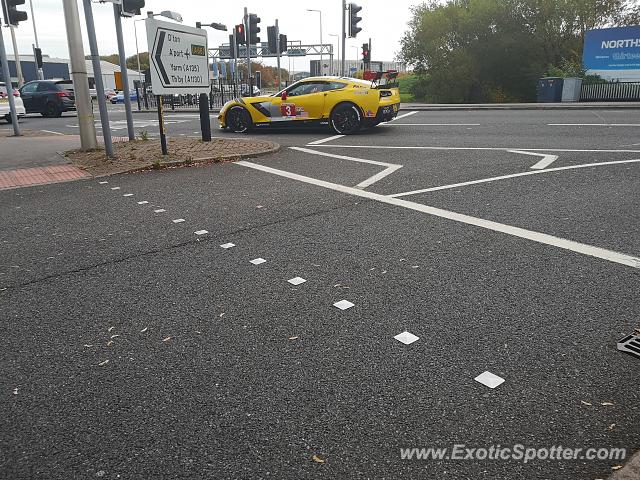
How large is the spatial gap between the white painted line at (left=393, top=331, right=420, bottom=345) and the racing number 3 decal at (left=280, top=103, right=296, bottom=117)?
38.4ft

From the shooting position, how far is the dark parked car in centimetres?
2469

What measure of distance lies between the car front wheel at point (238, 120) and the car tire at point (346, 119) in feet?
8.63

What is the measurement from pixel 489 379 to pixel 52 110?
88.3 feet

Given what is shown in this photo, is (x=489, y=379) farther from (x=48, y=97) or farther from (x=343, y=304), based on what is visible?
(x=48, y=97)

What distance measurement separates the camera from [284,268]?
4.41m

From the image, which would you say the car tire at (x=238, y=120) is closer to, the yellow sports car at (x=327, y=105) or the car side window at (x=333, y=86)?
the yellow sports car at (x=327, y=105)

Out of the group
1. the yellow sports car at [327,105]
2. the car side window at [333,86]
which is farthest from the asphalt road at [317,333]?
the car side window at [333,86]

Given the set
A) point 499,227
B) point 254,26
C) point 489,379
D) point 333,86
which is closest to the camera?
point 489,379

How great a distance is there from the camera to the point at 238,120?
49.8 ft

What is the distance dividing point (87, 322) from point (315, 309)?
155 centimetres

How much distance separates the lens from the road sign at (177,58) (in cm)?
980

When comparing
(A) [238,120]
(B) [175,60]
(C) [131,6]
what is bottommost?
(A) [238,120]

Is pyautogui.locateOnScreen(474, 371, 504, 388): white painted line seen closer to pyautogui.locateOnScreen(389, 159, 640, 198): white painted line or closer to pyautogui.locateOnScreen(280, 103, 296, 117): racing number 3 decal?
pyautogui.locateOnScreen(389, 159, 640, 198): white painted line

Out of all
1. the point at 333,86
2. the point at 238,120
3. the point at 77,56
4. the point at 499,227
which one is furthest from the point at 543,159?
the point at 77,56
